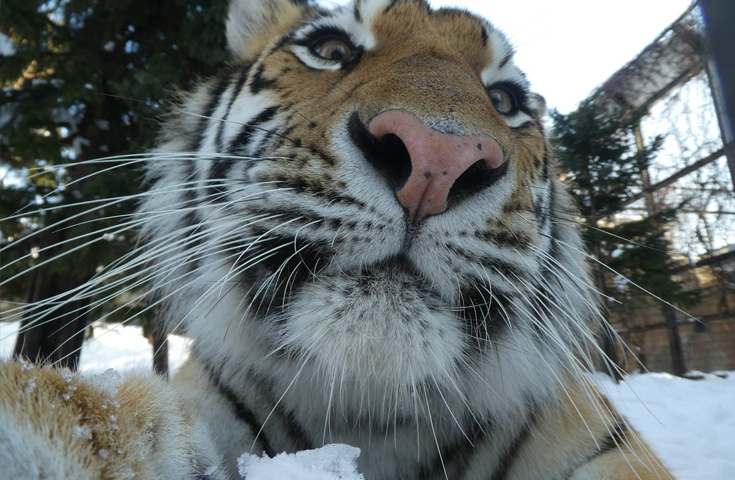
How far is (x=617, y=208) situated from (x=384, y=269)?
1.32 metres

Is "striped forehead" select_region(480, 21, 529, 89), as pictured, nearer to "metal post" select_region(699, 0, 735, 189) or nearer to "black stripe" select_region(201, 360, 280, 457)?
"metal post" select_region(699, 0, 735, 189)

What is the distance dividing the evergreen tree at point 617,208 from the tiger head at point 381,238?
48 centimetres

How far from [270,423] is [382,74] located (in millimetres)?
695

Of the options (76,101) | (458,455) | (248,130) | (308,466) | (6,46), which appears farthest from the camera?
(76,101)

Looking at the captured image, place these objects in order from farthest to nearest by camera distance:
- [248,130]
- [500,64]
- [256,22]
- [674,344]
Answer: [256,22], [674,344], [500,64], [248,130]

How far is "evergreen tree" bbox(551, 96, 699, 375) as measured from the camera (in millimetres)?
1412

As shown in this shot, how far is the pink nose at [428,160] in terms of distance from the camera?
0.63m

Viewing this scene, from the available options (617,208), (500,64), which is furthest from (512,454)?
(617,208)

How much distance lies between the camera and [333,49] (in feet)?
3.87

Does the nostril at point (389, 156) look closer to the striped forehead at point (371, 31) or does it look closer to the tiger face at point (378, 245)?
the tiger face at point (378, 245)

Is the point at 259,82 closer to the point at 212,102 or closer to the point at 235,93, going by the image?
the point at 235,93

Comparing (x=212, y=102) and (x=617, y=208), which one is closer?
(x=212, y=102)

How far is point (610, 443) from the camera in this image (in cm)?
101

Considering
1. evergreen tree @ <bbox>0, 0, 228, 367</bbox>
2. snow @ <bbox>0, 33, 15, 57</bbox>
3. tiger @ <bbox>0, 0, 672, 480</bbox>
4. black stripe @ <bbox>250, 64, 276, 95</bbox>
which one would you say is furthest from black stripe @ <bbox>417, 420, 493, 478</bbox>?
snow @ <bbox>0, 33, 15, 57</bbox>
